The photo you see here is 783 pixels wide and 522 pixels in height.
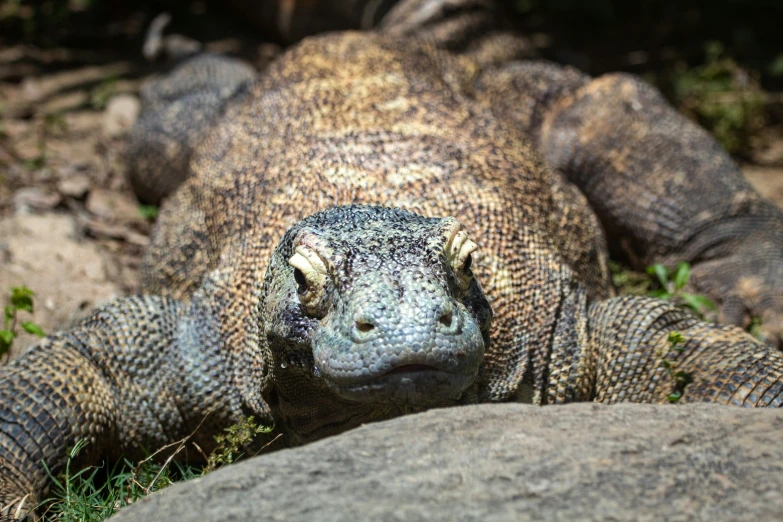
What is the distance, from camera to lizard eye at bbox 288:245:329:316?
3.00 metres

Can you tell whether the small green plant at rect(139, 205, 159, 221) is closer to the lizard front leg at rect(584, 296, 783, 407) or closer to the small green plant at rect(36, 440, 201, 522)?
the small green plant at rect(36, 440, 201, 522)

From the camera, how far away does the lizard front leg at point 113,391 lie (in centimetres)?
365

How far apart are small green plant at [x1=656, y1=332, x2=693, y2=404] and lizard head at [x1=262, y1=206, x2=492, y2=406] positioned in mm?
954

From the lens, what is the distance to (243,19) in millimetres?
9273

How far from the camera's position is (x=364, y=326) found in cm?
271

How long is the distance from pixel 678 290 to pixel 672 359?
1.18m

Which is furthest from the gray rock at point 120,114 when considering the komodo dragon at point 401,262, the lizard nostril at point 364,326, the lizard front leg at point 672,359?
the lizard nostril at point 364,326

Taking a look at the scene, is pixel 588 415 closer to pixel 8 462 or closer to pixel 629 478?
pixel 629 478

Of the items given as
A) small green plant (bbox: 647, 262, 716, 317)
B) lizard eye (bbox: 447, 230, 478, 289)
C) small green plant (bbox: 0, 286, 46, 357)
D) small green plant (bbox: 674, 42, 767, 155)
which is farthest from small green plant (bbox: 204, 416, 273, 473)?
small green plant (bbox: 674, 42, 767, 155)

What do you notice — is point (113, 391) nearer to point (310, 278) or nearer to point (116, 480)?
point (116, 480)

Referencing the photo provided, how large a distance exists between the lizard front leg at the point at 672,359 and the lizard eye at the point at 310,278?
1.46 metres

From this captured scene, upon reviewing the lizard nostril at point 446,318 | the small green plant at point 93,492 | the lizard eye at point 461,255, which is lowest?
the small green plant at point 93,492

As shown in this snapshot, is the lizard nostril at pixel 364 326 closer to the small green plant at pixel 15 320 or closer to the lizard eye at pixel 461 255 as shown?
the lizard eye at pixel 461 255

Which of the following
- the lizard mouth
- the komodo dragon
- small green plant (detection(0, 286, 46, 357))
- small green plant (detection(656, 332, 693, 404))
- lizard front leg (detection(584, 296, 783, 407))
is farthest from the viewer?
small green plant (detection(0, 286, 46, 357))
